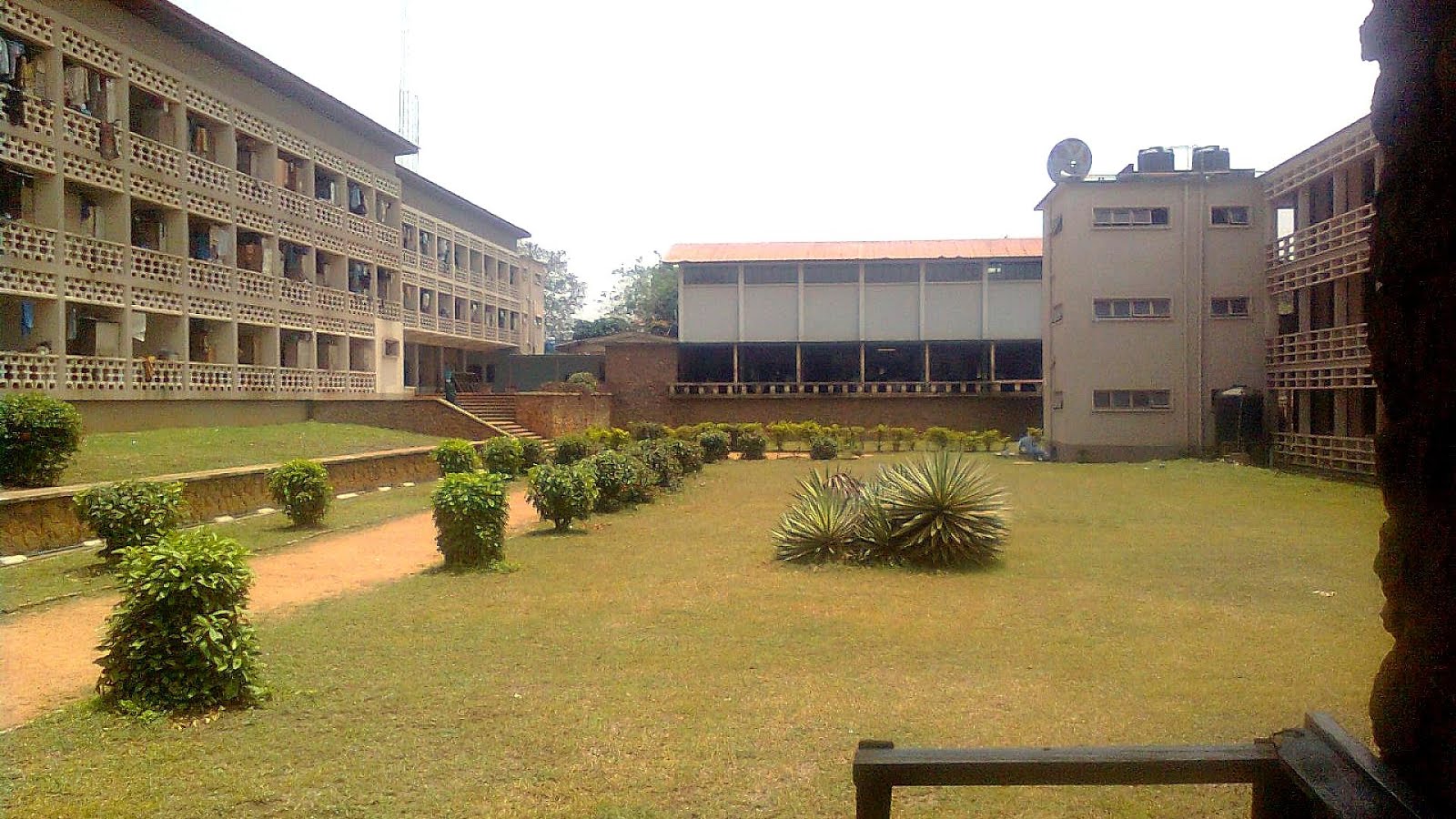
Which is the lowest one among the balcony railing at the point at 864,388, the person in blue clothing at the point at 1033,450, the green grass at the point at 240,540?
the green grass at the point at 240,540

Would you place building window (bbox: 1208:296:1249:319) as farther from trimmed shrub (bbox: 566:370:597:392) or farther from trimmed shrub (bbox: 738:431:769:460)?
trimmed shrub (bbox: 566:370:597:392)

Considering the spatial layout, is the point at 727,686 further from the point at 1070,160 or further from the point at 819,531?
the point at 1070,160

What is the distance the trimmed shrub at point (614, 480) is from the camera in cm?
1521

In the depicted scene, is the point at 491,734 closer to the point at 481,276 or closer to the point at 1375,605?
the point at 1375,605

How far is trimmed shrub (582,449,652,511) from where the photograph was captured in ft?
49.9

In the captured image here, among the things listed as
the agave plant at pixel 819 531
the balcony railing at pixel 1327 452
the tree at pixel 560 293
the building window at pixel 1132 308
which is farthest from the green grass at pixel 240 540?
the tree at pixel 560 293

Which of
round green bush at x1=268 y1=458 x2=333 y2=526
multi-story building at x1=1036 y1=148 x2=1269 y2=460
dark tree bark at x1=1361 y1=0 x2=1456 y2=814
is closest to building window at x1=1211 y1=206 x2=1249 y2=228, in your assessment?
multi-story building at x1=1036 y1=148 x2=1269 y2=460

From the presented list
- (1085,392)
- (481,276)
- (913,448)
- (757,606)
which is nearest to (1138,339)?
(1085,392)

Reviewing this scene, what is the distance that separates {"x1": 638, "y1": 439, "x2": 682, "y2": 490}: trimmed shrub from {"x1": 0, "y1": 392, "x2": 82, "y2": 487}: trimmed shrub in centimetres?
884

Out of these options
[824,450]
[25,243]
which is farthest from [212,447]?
[824,450]

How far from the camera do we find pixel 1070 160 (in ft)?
87.6

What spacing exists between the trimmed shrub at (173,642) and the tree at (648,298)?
52.9m

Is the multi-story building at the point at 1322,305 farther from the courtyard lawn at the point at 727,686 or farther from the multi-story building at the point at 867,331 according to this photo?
the multi-story building at the point at 867,331

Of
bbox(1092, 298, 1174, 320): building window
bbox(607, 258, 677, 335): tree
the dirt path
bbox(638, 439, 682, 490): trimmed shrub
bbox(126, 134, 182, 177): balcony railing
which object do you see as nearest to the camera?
the dirt path
